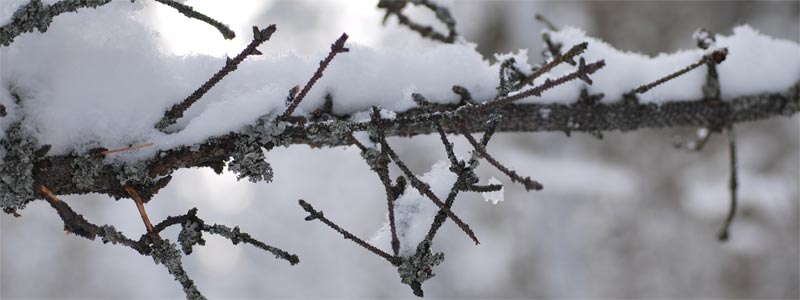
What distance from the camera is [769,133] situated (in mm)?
6742

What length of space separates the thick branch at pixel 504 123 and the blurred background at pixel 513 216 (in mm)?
4201

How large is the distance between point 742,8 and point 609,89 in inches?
294

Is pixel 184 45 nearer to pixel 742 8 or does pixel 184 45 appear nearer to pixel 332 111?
pixel 332 111

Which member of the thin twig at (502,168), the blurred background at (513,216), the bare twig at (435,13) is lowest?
the thin twig at (502,168)

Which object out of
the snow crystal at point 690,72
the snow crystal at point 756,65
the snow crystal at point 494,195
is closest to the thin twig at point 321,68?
the snow crystal at point 494,195

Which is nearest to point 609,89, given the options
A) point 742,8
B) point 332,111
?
point 332,111

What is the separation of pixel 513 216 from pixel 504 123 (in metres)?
6.55

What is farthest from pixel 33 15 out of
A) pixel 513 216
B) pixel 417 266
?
pixel 513 216

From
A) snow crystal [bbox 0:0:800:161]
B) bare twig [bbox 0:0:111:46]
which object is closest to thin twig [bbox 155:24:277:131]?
snow crystal [bbox 0:0:800:161]

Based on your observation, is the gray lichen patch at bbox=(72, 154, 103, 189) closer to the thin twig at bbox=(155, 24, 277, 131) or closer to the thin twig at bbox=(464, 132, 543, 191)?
the thin twig at bbox=(155, 24, 277, 131)

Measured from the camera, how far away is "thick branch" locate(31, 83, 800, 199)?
783 mm

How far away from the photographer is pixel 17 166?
73 cm

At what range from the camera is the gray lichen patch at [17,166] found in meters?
0.73

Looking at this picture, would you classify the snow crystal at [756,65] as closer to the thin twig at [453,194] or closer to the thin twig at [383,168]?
the thin twig at [453,194]
